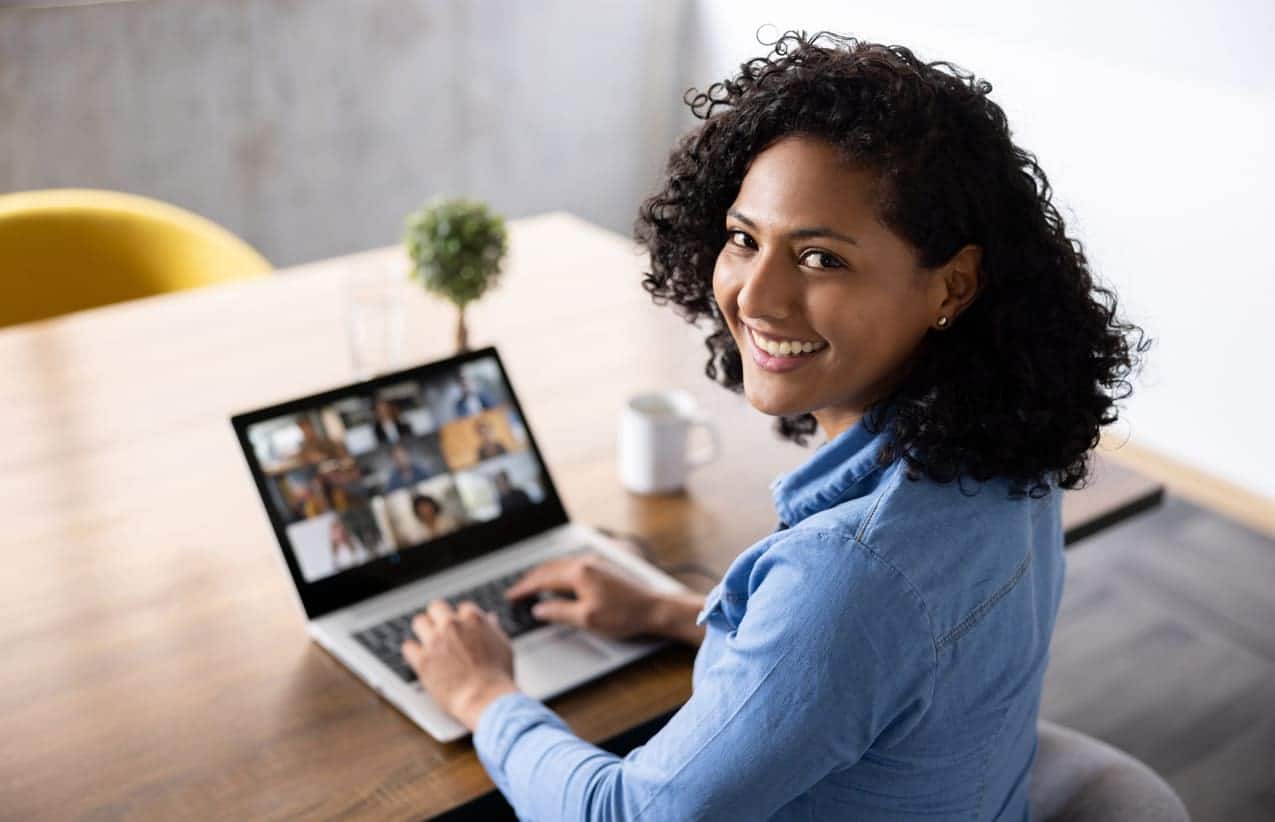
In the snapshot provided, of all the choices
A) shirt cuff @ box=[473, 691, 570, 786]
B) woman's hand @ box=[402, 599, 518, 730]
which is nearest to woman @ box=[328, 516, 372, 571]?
woman's hand @ box=[402, 599, 518, 730]

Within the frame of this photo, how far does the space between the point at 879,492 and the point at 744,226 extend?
24 cm

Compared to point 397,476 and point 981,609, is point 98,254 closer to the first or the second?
point 397,476

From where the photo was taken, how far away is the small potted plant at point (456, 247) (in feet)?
6.32

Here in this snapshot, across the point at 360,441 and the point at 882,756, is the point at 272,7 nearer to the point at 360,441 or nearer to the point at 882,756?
the point at 360,441

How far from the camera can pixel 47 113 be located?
11.4 feet

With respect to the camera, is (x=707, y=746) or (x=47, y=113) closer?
(x=707, y=746)

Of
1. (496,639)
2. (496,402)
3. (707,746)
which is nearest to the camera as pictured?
(707,746)

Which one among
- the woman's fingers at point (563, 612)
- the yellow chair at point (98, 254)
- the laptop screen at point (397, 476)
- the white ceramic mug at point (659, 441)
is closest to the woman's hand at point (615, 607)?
the woman's fingers at point (563, 612)

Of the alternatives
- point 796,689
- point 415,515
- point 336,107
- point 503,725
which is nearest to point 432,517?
point 415,515

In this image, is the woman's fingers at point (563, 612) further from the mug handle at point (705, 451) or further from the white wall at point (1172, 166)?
the white wall at point (1172, 166)

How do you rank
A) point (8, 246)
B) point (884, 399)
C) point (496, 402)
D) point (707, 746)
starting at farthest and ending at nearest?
1. point (8, 246)
2. point (496, 402)
3. point (884, 399)
4. point (707, 746)

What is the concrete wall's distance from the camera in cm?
349

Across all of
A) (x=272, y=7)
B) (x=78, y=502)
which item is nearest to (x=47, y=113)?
(x=272, y=7)

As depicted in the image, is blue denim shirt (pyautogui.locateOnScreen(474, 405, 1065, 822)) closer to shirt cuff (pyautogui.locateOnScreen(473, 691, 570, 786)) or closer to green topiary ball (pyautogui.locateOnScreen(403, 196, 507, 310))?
shirt cuff (pyautogui.locateOnScreen(473, 691, 570, 786))
